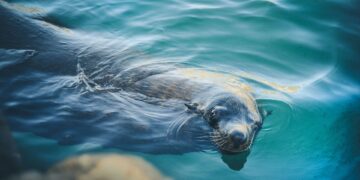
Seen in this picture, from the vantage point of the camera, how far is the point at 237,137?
4152 mm

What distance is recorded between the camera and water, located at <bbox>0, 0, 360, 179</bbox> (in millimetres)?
4312

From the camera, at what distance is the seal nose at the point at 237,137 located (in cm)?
415

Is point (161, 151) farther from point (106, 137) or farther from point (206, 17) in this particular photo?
point (206, 17)

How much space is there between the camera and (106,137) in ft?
14.2

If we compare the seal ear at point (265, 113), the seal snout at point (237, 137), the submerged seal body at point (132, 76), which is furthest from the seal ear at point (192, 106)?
the seal ear at point (265, 113)

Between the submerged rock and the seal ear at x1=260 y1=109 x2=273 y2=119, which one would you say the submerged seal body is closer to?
the seal ear at x1=260 y1=109 x2=273 y2=119

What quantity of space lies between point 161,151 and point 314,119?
214 centimetres

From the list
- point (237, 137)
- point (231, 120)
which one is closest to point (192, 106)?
point (231, 120)

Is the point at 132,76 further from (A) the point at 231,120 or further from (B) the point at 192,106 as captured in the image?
(A) the point at 231,120

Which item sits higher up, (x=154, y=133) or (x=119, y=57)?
(x=119, y=57)

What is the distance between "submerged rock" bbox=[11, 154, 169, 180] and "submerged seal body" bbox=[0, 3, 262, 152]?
76 centimetres

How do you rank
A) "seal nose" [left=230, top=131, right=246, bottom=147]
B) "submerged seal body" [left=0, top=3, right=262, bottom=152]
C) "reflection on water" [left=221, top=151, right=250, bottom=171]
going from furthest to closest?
"submerged seal body" [left=0, top=3, right=262, bottom=152], "reflection on water" [left=221, top=151, right=250, bottom=171], "seal nose" [left=230, top=131, right=246, bottom=147]

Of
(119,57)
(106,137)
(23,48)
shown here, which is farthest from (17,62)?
(106,137)

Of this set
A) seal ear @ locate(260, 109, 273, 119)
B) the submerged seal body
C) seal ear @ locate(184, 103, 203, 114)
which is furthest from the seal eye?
seal ear @ locate(260, 109, 273, 119)
